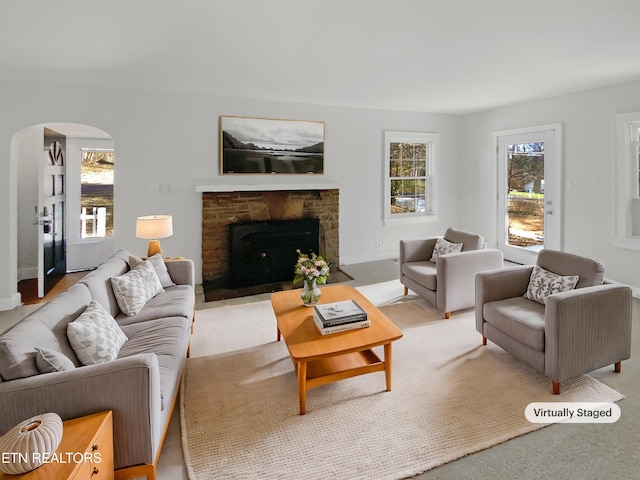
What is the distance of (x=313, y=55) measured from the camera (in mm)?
3133

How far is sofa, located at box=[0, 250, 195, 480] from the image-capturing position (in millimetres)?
1491

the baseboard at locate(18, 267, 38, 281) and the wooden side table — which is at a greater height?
the baseboard at locate(18, 267, 38, 281)

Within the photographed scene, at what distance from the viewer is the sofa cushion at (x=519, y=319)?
94.8 inches

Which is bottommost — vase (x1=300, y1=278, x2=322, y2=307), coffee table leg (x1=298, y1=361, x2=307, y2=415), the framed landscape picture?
coffee table leg (x1=298, y1=361, x2=307, y2=415)

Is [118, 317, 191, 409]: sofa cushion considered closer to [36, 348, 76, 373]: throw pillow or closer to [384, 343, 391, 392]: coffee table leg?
[36, 348, 76, 373]: throw pillow

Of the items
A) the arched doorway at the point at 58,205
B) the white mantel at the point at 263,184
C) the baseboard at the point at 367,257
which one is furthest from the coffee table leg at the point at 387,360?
the arched doorway at the point at 58,205

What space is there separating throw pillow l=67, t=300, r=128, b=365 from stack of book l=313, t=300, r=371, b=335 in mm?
1245

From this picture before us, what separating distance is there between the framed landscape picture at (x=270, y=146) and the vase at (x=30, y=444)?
390cm

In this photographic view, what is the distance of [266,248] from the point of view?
4984 mm

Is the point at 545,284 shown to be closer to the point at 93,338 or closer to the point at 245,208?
the point at 93,338

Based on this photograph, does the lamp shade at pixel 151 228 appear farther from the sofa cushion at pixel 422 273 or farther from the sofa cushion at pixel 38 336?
the sofa cushion at pixel 422 273

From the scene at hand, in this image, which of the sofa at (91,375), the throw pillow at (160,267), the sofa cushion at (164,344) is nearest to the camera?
the sofa at (91,375)

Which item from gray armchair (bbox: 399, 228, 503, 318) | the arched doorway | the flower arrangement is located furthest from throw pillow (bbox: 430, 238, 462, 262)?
the arched doorway

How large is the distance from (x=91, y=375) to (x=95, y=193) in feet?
17.0
